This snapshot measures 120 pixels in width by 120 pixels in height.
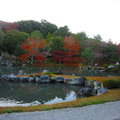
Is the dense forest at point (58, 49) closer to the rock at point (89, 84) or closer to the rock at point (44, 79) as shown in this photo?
the rock at point (44, 79)

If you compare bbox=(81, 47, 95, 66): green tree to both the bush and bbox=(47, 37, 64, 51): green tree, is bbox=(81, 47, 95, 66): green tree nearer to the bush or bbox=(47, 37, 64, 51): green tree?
bbox=(47, 37, 64, 51): green tree

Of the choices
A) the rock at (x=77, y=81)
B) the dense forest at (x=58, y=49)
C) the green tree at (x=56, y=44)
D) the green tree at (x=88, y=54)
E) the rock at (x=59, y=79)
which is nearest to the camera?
the rock at (x=77, y=81)

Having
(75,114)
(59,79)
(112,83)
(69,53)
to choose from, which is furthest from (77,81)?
(69,53)

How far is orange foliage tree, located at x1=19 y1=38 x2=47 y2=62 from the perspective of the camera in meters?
29.3

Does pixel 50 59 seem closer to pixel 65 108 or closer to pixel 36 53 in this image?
pixel 36 53

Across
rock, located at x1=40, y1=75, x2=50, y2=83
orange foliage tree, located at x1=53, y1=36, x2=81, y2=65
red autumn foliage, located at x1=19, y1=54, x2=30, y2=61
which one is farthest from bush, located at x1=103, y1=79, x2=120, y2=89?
red autumn foliage, located at x1=19, y1=54, x2=30, y2=61

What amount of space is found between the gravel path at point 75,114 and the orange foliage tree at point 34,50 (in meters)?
24.0

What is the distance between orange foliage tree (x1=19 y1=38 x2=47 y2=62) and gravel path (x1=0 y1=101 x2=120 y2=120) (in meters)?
24.0

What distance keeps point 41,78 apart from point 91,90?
19.4ft

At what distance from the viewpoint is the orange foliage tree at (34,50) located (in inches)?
1152

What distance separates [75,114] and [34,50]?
81.7 ft

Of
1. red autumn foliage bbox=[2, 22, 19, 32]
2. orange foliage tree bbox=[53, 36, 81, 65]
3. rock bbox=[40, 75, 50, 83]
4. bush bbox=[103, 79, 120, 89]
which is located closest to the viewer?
bush bbox=[103, 79, 120, 89]

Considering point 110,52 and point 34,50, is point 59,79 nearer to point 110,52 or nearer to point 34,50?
point 34,50

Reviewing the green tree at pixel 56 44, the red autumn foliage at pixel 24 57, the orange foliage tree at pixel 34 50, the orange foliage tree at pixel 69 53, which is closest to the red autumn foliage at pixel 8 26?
the orange foliage tree at pixel 34 50
